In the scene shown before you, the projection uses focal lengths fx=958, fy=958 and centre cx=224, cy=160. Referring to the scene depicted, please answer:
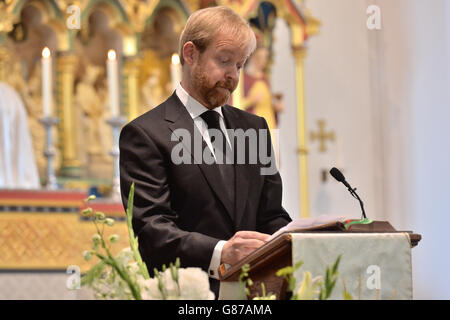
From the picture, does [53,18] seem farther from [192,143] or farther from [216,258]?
[216,258]

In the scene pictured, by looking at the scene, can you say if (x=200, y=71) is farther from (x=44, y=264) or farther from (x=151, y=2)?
(x=151, y=2)

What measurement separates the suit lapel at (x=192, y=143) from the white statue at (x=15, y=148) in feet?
8.85

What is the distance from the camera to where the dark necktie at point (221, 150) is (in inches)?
115

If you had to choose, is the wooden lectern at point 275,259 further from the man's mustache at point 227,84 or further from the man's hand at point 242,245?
the man's mustache at point 227,84

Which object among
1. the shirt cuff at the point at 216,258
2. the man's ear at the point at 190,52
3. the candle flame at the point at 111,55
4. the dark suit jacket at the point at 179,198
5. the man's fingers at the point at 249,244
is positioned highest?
the candle flame at the point at 111,55

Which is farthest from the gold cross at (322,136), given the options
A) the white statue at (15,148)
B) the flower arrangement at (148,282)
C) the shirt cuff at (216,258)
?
the flower arrangement at (148,282)

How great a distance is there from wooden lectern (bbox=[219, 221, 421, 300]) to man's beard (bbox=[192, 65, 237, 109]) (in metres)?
0.62

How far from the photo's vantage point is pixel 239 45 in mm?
2885

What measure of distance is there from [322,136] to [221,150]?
5852 mm

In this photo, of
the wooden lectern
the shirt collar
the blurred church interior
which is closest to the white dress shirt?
the shirt collar

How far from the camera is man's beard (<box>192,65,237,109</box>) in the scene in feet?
9.61

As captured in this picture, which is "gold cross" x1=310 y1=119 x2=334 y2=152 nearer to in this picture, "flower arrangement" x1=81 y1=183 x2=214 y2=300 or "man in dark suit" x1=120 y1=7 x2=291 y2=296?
Result: "man in dark suit" x1=120 y1=7 x2=291 y2=296

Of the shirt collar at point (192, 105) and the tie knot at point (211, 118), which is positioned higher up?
the shirt collar at point (192, 105)

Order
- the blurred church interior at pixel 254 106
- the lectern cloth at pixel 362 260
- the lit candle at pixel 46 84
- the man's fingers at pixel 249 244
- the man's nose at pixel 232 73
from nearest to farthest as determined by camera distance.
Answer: the lectern cloth at pixel 362 260 → the man's fingers at pixel 249 244 → the man's nose at pixel 232 73 → the blurred church interior at pixel 254 106 → the lit candle at pixel 46 84
